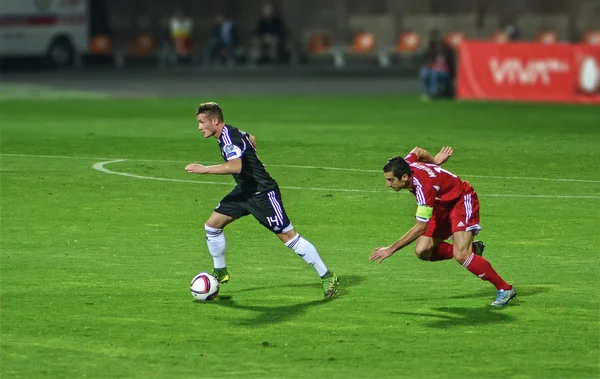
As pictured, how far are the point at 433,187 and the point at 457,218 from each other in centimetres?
49

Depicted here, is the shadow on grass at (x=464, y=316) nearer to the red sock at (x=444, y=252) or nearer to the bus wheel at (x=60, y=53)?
the red sock at (x=444, y=252)

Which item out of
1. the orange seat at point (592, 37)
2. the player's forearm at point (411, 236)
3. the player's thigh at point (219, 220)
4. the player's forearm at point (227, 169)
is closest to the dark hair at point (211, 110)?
the player's forearm at point (227, 169)

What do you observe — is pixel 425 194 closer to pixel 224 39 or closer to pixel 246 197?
pixel 246 197

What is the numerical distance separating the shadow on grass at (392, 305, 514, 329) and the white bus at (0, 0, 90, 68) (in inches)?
1702

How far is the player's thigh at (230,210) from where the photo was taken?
14.2 meters

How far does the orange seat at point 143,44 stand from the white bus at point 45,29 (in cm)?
576

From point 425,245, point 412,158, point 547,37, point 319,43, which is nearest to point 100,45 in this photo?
point 319,43

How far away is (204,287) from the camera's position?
45.9ft

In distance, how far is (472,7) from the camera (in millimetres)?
63125

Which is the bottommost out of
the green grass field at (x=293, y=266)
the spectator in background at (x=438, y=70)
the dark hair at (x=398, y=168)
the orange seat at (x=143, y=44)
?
the orange seat at (x=143, y=44)

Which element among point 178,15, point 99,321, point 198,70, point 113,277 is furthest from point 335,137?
point 178,15

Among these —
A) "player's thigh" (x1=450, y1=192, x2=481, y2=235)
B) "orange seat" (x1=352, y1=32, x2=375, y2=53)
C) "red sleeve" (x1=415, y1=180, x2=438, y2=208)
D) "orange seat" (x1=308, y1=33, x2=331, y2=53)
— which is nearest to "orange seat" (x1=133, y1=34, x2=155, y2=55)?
"orange seat" (x1=308, y1=33, x2=331, y2=53)

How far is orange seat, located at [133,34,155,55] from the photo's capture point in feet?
210

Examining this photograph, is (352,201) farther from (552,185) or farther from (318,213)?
(552,185)
